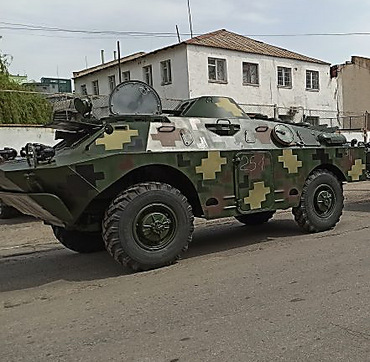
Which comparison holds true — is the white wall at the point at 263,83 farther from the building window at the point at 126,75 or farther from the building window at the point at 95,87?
the building window at the point at 95,87

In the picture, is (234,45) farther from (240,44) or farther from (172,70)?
(172,70)

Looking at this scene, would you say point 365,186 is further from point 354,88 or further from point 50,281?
point 354,88

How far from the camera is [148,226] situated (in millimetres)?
5910

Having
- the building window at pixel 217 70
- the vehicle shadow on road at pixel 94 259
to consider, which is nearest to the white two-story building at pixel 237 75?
the building window at pixel 217 70

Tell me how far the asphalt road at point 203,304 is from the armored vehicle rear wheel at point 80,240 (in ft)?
0.56

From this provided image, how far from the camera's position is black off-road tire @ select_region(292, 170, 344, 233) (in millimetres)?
7516

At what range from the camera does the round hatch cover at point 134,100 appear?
6.73 metres

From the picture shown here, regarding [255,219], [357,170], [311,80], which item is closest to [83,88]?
[311,80]

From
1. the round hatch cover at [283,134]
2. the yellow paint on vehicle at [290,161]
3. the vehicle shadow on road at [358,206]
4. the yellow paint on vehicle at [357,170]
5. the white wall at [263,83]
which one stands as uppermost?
the white wall at [263,83]

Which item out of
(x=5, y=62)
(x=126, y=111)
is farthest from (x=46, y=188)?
(x=5, y=62)

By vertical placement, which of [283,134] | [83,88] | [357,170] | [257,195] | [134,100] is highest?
[83,88]

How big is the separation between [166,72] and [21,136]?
14.7 m

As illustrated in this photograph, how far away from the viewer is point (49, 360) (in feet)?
12.0

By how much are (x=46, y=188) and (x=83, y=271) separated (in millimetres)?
1173
